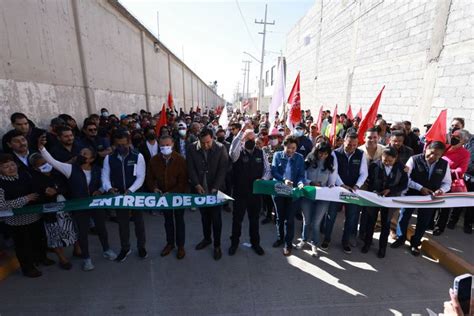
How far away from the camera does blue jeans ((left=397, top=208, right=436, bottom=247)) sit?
390cm

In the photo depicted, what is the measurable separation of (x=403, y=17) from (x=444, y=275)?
8.54 metres

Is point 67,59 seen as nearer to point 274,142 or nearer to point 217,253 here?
point 274,142

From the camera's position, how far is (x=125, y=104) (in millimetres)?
10336

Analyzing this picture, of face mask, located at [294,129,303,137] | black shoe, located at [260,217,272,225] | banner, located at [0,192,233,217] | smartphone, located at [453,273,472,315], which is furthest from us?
face mask, located at [294,129,303,137]

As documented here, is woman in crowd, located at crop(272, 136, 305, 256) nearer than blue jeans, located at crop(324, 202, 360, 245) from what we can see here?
Yes

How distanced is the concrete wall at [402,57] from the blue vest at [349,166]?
4.21m

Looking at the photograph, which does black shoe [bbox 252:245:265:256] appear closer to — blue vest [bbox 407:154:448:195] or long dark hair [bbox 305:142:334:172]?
long dark hair [bbox 305:142:334:172]

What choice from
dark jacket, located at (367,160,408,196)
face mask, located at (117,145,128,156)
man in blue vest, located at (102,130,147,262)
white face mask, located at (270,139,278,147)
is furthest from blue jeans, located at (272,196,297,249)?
face mask, located at (117,145,128,156)

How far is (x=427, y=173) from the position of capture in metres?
3.78

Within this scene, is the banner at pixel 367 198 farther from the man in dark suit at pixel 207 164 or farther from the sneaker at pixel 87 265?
the sneaker at pixel 87 265

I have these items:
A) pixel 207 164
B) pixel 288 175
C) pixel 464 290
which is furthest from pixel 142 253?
pixel 464 290

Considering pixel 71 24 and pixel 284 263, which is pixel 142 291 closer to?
pixel 284 263

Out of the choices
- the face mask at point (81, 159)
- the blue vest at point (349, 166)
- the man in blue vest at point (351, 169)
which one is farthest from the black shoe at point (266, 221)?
the face mask at point (81, 159)

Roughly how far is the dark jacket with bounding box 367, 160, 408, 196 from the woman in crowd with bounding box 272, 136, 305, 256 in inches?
45.1
